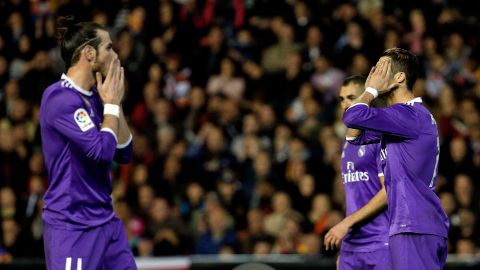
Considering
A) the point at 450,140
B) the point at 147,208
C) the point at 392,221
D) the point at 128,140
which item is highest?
the point at 128,140

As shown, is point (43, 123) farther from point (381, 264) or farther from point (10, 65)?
point (10, 65)

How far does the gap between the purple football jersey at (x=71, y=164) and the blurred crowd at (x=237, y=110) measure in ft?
17.2

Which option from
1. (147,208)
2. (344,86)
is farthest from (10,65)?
(344,86)

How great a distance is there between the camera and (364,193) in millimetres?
7258

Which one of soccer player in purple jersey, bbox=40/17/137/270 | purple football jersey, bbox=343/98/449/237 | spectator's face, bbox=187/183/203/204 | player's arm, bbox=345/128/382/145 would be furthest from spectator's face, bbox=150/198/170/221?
purple football jersey, bbox=343/98/449/237

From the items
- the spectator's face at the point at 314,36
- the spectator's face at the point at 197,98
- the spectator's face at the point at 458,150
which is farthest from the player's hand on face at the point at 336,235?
the spectator's face at the point at 314,36

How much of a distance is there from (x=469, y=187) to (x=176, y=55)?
5531 mm

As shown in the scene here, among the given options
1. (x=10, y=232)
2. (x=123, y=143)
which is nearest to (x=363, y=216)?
(x=123, y=143)

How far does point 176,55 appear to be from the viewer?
1530 cm

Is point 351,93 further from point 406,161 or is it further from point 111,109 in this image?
point 111,109

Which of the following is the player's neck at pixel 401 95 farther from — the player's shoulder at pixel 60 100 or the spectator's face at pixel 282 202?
the spectator's face at pixel 282 202

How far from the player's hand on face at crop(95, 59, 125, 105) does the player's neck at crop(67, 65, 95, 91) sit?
6cm

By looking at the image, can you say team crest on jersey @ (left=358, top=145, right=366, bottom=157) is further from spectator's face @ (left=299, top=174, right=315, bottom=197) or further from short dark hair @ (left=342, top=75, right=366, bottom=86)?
spectator's face @ (left=299, top=174, right=315, bottom=197)

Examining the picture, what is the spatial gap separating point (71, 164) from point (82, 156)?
0.28 ft
